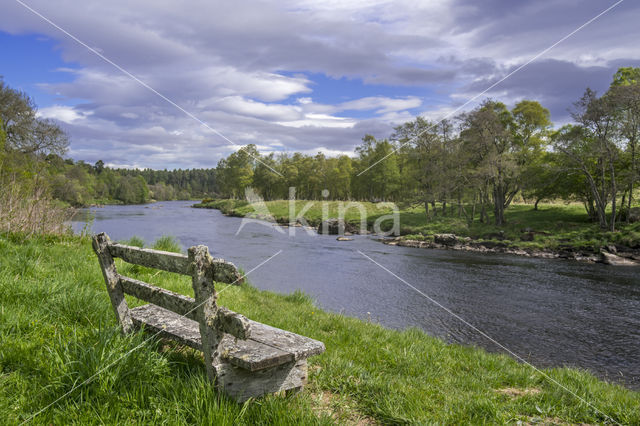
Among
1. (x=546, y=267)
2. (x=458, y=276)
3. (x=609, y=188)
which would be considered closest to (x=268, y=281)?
(x=458, y=276)

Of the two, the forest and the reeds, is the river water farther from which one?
the forest

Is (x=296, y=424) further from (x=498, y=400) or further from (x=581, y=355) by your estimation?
(x=581, y=355)

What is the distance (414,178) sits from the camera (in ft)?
155

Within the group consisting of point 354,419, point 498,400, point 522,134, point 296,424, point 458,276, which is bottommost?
point 458,276

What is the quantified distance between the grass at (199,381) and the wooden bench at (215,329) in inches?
6.0

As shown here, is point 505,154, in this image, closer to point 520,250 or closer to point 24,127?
point 520,250

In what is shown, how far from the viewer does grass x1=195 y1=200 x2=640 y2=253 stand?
28.1m

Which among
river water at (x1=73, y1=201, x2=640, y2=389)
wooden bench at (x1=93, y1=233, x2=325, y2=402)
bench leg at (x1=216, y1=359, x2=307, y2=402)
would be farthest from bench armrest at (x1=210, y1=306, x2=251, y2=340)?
river water at (x1=73, y1=201, x2=640, y2=389)

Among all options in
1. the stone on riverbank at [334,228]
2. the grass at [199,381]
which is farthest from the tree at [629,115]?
the grass at [199,381]

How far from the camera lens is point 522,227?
35000mm

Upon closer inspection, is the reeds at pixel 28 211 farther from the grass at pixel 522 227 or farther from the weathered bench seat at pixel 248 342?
the grass at pixel 522 227

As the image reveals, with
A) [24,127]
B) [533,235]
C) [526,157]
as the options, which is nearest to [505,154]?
[526,157]

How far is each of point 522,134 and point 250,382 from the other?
4564 cm

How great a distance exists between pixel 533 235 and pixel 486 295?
17.9 meters
